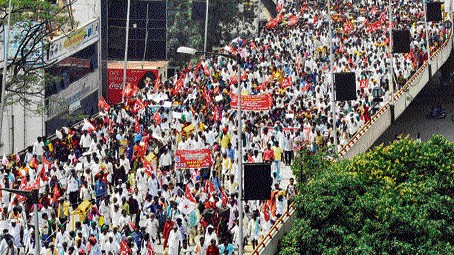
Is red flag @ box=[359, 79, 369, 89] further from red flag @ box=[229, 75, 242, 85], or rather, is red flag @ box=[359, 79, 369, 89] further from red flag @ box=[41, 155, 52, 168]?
red flag @ box=[41, 155, 52, 168]

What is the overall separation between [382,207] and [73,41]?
2669 centimetres

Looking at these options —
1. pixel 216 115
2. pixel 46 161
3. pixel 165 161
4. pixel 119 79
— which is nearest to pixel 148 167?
pixel 165 161

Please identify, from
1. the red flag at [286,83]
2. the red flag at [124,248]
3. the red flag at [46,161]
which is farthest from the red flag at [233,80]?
the red flag at [124,248]

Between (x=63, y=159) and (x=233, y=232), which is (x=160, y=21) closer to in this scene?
(x=63, y=159)

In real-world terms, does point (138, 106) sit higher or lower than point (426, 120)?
higher

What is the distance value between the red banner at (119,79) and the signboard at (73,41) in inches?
87.2

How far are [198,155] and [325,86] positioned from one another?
14910 mm

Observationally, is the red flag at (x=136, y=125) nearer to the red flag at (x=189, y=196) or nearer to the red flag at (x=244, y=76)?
the red flag at (x=244, y=76)

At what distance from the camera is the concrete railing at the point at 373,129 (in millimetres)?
34812

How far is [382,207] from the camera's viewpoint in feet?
107

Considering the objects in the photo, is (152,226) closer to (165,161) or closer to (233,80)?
(165,161)

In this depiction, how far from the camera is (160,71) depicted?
63.9 meters

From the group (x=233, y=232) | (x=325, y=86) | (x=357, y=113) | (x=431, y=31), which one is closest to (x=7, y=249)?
(x=233, y=232)

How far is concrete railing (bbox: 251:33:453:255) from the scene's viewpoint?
3481cm
